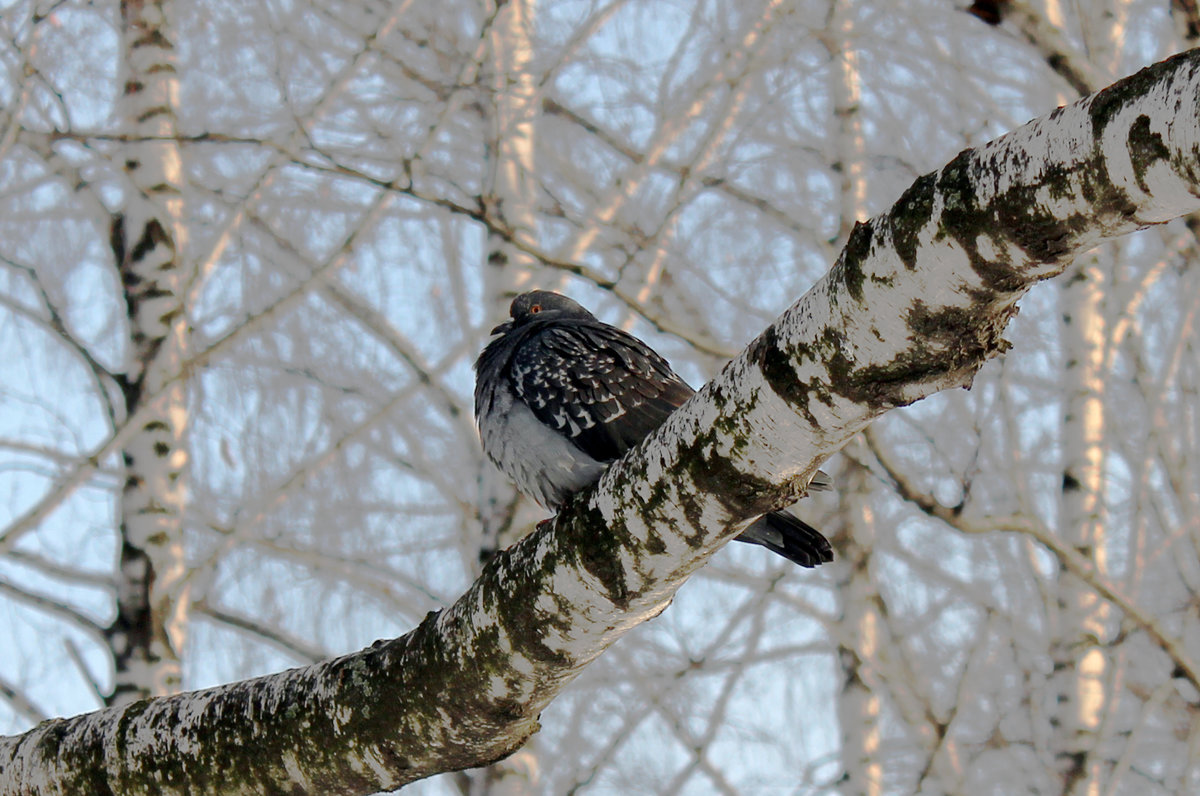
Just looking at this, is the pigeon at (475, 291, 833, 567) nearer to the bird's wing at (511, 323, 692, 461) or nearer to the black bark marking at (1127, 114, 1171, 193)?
the bird's wing at (511, 323, 692, 461)

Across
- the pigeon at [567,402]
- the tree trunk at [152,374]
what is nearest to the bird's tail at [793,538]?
the pigeon at [567,402]

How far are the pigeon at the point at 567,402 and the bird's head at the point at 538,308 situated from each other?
0.41 meters

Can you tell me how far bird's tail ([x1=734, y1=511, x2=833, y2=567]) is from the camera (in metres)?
3.02

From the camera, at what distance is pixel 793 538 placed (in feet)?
10.0

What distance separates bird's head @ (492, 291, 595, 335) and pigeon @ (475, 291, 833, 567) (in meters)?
0.41

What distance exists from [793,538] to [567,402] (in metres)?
0.89

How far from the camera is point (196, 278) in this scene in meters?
5.53

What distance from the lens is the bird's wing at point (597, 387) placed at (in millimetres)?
3576

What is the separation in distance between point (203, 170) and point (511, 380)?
116 inches

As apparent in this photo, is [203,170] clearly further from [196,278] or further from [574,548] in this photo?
[574,548]

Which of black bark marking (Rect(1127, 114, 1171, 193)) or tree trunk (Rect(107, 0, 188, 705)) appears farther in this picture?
tree trunk (Rect(107, 0, 188, 705))

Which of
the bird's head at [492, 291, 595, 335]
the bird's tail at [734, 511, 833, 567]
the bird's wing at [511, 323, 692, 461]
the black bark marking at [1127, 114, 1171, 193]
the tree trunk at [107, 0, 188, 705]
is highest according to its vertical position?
the tree trunk at [107, 0, 188, 705]

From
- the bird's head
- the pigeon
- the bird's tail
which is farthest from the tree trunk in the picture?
the bird's tail

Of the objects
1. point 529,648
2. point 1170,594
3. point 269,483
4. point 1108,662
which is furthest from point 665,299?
point 529,648
